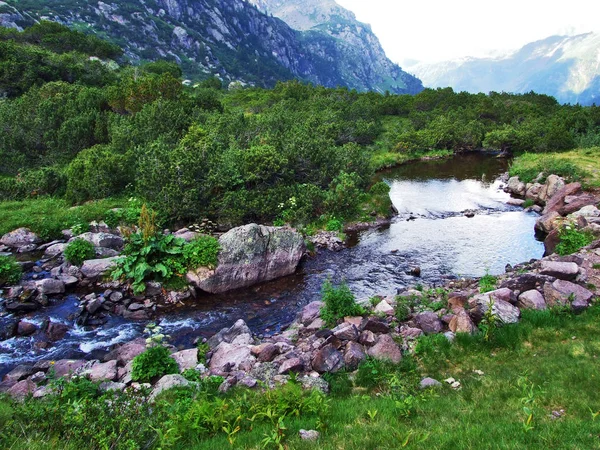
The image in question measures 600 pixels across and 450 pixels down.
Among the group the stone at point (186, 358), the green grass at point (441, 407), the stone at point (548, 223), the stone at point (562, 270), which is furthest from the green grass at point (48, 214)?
the stone at point (548, 223)

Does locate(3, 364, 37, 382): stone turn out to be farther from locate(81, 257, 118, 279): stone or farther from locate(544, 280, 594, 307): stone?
locate(544, 280, 594, 307): stone

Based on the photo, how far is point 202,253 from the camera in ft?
66.5

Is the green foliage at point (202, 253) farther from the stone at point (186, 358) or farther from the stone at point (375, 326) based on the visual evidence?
the stone at point (375, 326)

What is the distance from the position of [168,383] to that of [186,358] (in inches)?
99.1

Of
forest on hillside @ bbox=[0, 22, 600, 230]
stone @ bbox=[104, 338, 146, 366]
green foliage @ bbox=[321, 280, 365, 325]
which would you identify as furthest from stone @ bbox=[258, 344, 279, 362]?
forest on hillside @ bbox=[0, 22, 600, 230]

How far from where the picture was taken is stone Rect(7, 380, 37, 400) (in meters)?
11.0

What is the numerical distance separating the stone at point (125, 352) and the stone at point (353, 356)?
7.49 meters

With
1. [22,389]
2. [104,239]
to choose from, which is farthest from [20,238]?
[22,389]

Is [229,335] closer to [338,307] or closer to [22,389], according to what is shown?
[338,307]

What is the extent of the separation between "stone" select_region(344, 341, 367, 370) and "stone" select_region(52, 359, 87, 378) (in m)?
9.26

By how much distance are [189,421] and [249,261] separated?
13.0 metres

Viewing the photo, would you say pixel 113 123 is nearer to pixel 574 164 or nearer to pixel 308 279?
pixel 308 279

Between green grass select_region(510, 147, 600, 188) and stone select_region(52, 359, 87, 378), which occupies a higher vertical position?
green grass select_region(510, 147, 600, 188)

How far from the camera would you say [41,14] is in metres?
128
